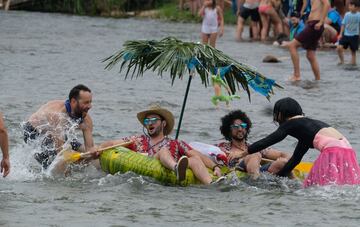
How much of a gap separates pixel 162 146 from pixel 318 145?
5.37ft

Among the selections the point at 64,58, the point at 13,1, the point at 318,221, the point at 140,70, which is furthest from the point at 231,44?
the point at 318,221

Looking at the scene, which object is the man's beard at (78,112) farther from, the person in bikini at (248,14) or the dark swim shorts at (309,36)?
the person in bikini at (248,14)

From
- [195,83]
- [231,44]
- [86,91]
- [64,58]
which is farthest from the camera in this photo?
[231,44]

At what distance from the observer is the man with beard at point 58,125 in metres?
11.6

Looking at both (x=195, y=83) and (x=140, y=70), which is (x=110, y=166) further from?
(x=195, y=83)

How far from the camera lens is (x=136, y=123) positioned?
50.8ft

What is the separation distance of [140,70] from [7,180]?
1.82 meters


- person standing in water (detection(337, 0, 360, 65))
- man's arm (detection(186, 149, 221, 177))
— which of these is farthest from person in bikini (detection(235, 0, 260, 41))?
man's arm (detection(186, 149, 221, 177))

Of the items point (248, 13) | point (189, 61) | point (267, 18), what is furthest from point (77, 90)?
point (267, 18)

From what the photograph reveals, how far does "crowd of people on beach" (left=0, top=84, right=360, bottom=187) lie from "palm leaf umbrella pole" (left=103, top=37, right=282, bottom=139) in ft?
1.24

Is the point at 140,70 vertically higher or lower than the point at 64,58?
higher

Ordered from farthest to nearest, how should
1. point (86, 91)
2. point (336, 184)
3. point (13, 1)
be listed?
point (13, 1), point (86, 91), point (336, 184)

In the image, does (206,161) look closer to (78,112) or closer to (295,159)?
(295,159)

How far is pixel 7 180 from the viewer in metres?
11.4
